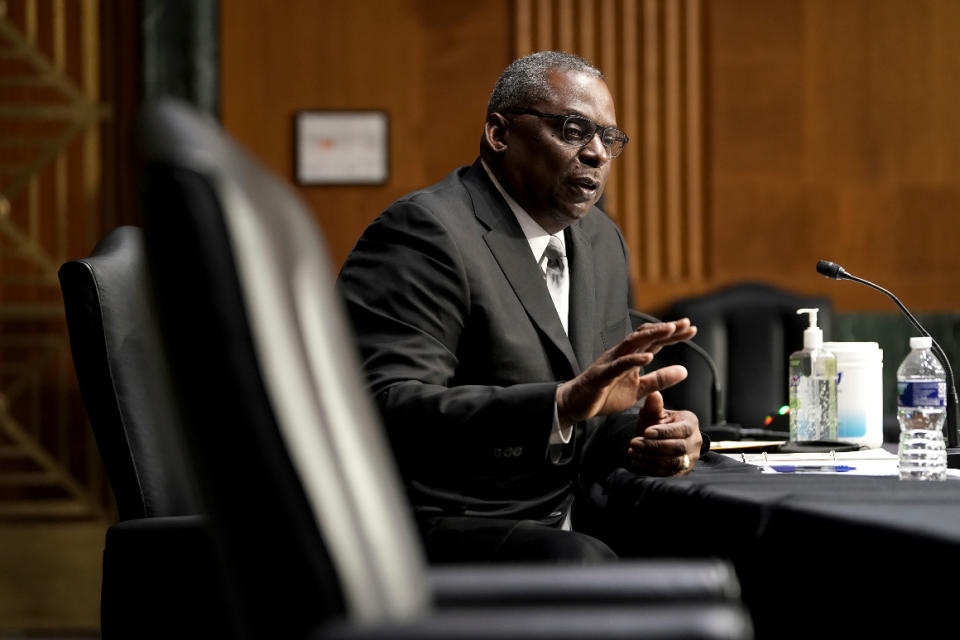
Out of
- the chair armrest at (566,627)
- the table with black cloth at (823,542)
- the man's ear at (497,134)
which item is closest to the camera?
the chair armrest at (566,627)

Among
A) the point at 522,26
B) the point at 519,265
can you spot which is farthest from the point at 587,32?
the point at 519,265

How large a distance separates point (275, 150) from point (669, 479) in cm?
336

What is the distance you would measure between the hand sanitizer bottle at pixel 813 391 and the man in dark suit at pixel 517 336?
32 cm

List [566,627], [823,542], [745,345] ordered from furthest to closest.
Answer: [745,345]
[823,542]
[566,627]

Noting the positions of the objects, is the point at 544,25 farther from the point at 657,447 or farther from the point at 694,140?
the point at 657,447

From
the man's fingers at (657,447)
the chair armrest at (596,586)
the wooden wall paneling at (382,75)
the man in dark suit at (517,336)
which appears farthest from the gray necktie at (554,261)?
the wooden wall paneling at (382,75)

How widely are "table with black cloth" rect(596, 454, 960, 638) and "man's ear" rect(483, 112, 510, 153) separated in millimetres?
735

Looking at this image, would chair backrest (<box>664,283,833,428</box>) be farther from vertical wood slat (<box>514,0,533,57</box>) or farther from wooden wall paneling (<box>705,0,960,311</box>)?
vertical wood slat (<box>514,0,533,57</box>)

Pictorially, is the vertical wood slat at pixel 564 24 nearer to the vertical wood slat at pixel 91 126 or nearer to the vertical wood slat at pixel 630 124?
the vertical wood slat at pixel 630 124

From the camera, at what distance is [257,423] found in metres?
0.69

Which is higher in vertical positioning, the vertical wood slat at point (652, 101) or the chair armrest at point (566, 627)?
the vertical wood slat at point (652, 101)

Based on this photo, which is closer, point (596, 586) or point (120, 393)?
point (596, 586)

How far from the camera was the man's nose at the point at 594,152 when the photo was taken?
2002mm

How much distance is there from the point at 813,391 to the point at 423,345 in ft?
2.54
